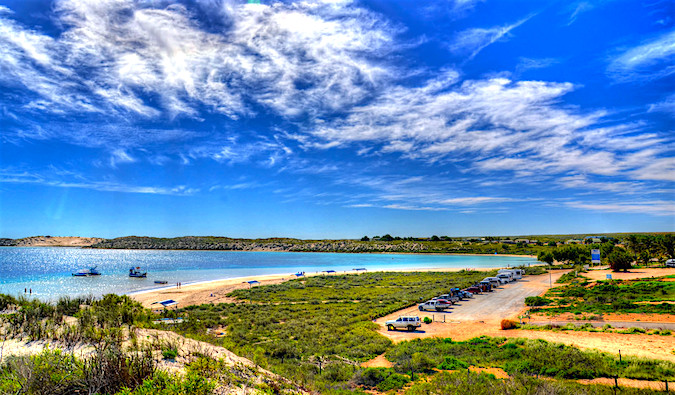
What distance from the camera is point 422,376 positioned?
15961mm

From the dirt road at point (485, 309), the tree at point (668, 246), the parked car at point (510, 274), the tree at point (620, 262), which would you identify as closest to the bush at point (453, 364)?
the dirt road at point (485, 309)

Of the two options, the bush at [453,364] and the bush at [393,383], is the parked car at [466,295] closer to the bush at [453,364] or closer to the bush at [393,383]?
the bush at [453,364]

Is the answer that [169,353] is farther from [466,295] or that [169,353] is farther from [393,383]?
[466,295]

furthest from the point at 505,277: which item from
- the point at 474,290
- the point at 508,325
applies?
the point at 508,325

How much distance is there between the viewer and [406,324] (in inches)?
1086

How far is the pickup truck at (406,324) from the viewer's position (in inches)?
1082

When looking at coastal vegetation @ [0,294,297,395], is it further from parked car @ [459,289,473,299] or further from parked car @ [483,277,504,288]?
parked car @ [483,277,504,288]

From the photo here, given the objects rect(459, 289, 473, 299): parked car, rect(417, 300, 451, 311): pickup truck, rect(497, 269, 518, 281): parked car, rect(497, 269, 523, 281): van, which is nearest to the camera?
rect(417, 300, 451, 311): pickup truck

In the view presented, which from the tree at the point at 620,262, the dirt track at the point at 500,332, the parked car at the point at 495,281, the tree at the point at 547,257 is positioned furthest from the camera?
the tree at the point at 547,257

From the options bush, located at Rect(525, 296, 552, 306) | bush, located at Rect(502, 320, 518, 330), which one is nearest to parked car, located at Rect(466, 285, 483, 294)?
bush, located at Rect(525, 296, 552, 306)

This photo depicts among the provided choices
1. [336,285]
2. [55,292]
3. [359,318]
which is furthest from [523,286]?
[55,292]

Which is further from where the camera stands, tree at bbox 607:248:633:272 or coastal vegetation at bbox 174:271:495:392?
tree at bbox 607:248:633:272

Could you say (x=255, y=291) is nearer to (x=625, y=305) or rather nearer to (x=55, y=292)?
(x=55, y=292)

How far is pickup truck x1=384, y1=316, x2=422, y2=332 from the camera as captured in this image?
2748 centimetres
